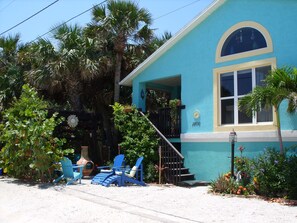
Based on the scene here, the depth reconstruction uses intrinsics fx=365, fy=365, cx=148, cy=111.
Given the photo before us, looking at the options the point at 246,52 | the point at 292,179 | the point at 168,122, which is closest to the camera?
the point at 292,179

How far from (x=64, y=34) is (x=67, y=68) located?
1.76 meters

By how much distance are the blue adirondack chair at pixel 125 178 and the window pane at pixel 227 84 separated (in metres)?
3.73

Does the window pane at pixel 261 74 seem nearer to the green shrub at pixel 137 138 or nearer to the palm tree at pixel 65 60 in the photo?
the green shrub at pixel 137 138

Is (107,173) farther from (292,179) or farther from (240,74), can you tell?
(292,179)

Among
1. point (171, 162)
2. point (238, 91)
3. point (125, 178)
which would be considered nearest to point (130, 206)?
point (125, 178)

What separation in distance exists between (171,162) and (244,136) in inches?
109

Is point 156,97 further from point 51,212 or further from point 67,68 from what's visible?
point 51,212

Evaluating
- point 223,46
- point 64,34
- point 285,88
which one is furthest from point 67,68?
point 285,88

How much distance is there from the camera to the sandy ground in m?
7.48

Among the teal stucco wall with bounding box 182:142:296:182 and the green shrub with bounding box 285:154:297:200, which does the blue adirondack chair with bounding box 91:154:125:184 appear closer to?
the teal stucco wall with bounding box 182:142:296:182

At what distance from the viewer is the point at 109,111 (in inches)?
797

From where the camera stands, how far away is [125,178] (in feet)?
40.0

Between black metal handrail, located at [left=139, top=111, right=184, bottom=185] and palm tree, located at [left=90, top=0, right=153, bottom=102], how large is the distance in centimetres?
495

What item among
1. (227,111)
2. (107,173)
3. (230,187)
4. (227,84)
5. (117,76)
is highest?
(117,76)
